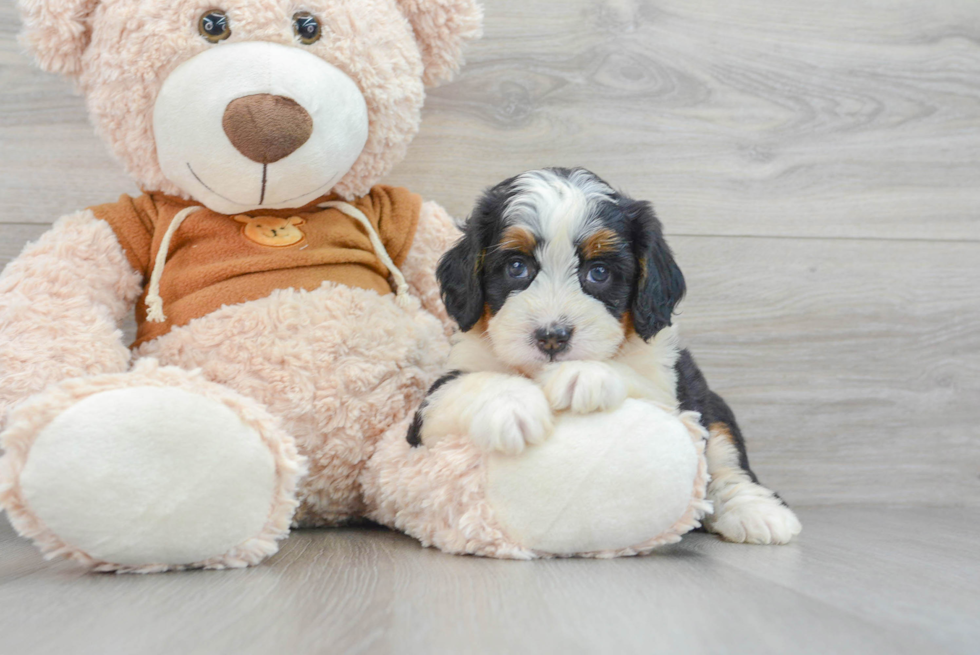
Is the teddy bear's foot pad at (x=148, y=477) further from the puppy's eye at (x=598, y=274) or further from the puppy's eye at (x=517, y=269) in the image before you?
the puppy's eye at (x=598, y=274)

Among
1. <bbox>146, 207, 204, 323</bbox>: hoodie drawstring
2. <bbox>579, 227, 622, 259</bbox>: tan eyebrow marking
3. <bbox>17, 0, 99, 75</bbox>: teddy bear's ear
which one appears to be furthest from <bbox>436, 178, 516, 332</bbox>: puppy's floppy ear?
<bbox>17, 0, 99, 75</bbox>: teddy bear's ear

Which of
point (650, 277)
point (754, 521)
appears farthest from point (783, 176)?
point (754, 521)

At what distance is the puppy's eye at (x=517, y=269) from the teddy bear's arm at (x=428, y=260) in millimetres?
407

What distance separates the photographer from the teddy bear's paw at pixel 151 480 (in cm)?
119

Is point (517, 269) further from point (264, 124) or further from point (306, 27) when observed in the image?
point (306, 27)

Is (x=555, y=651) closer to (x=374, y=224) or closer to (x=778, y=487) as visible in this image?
(x=374, y=224)

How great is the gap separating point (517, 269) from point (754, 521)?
0.69m

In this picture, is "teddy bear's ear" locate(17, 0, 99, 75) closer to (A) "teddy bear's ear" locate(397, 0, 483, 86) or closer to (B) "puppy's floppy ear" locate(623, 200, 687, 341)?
(A) "teddy bear's ear" locate(397, 0, 483, 86)

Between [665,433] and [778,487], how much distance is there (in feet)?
3.75

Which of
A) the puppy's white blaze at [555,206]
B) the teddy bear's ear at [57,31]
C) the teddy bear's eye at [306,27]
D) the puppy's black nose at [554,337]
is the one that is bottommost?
the puppy's black nose at [554,337]

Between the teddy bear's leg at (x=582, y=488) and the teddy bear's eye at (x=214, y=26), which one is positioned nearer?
the teddy bear's leg at (x=582, y=488)

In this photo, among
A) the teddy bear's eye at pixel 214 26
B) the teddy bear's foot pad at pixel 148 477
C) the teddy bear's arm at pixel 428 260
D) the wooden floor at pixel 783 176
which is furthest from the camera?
the wooden floor at pixel 783 176

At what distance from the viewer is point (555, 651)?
3.01ft

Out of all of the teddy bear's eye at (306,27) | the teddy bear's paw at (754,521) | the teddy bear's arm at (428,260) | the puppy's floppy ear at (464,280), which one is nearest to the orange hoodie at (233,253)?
the teddy bear's arm at (428,260)
